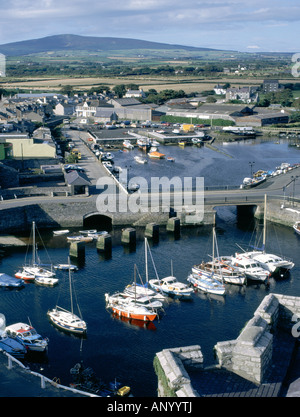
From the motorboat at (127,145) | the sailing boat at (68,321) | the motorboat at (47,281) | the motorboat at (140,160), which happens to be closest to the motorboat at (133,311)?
the sailing boat at (68,321)

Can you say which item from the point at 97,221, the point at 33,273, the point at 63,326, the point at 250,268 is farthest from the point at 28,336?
the point at 97,221

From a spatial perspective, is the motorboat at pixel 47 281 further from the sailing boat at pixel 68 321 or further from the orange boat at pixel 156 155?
the orange boat at pixel 156 155

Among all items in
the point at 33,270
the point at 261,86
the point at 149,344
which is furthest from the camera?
the point at 261,86

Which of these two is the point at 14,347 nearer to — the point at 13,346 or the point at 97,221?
the point at 13,346

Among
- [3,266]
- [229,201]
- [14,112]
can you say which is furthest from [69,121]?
[3,266]

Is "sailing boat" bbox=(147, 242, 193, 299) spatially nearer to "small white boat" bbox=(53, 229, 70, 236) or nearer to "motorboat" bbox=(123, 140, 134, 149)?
"small white boat" bbox=(53, 229, 70, 236)

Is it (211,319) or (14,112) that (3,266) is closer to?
(211,319)

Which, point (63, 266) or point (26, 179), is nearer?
point (63, 266)
